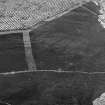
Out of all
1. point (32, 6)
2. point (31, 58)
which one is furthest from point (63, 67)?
point (32, 6)

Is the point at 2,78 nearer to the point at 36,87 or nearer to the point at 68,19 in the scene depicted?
the point at 36,87

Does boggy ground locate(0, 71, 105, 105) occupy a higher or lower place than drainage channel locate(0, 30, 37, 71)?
lower

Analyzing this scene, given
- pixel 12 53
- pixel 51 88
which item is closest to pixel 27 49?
pixel 12 53

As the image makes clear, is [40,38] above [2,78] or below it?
above

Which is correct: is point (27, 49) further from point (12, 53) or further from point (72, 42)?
point (72, 42)
